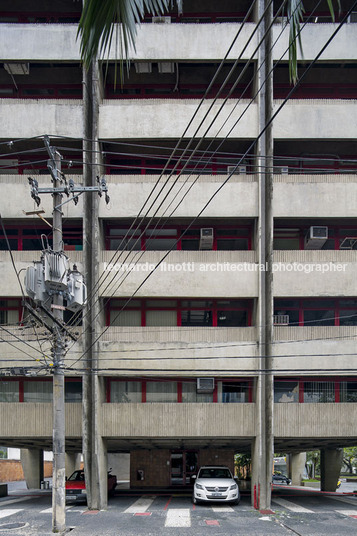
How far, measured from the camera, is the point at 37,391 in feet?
69.8

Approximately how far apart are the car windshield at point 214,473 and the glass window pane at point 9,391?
8.35 m

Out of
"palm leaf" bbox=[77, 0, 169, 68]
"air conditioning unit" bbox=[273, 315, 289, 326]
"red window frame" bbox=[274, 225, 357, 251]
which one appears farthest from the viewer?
"red window frame" bbox=[274, 225, 357, 251]

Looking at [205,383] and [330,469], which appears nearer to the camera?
[205,383]

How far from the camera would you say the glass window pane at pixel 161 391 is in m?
21.1

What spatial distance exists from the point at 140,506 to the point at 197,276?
31.0 ft

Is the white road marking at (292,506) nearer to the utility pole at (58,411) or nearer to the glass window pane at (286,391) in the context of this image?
the glass window pane at (286,391)

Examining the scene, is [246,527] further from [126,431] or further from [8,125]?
[8,125]

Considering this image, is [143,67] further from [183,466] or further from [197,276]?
[183,466]

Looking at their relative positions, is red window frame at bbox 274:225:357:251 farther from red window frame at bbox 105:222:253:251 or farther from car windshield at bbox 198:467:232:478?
car windshield at bbox 198:467:232:478

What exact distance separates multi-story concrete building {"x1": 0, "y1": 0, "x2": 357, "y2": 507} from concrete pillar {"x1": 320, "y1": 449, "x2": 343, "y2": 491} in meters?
8.35

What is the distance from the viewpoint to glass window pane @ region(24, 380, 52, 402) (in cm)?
2114

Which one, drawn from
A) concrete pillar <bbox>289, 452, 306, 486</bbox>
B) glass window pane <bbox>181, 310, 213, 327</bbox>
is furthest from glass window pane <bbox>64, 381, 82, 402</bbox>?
concrete pillar <bbox>289, 452, 306, 486</bbox>

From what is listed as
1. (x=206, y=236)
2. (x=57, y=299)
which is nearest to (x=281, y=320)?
(x=206, y=236)

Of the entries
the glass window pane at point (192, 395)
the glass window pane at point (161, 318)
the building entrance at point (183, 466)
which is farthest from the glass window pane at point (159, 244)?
the building entrance at point (183, 466)
